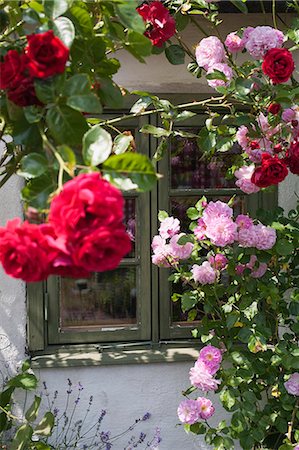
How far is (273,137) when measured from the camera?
2.96 meters

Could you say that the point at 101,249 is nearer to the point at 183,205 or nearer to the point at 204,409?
the point at 204,409

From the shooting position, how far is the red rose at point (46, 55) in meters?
1.44

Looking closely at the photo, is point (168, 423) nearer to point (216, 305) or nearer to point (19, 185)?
point (216, 305)

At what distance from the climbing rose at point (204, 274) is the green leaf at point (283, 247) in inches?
12.0

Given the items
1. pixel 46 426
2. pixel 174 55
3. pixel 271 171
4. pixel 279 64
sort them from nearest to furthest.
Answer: pixel 279 64 < pixel 271 171 < pixel 174 55 < pixel 46 426

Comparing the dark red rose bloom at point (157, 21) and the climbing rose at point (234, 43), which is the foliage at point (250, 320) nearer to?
the climbing rose at point (234, 43)

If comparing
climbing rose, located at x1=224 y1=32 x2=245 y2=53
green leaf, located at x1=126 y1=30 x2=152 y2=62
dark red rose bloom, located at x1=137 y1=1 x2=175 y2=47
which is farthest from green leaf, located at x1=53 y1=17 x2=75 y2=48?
climbing rose, located at x1=224 y1=32 x2=245 y2=53

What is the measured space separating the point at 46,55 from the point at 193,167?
2.37 m

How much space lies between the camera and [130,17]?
1.68 metres

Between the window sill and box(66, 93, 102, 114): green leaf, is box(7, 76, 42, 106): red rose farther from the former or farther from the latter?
the window sill

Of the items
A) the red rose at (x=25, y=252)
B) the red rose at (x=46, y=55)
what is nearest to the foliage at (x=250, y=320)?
the red rose at (x=46, y=55)

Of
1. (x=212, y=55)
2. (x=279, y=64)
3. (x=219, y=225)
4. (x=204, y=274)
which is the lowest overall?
(x=204, y=274)

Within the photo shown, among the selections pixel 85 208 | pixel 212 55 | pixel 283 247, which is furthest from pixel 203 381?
pixel 85 208

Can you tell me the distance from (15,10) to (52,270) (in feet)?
3.64
